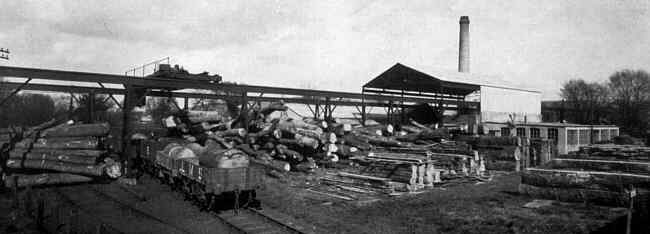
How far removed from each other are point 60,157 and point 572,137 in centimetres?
3075

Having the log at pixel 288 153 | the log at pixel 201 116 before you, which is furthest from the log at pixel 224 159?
the log at pixel 201 116

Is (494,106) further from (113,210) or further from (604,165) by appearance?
(113,210)

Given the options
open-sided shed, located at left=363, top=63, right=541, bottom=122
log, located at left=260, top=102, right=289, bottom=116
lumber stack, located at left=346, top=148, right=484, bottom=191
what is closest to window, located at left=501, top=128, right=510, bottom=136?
open-sided shed, located at left=363, top=63, right=541, bottom=122

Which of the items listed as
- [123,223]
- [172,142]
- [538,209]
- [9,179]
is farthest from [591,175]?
[9,179]

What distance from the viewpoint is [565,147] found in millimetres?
27891

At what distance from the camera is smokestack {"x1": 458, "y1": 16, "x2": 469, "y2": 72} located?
44938mm

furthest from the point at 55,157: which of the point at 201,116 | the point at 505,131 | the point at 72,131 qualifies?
the point at 505,131

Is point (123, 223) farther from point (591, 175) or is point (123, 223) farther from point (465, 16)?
point (465, 16)


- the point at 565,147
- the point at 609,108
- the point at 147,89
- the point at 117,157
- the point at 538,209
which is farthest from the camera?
the point at 609,108

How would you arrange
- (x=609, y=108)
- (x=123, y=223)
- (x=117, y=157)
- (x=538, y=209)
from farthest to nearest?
(x=609, y=108), (x=117, y=157), (x=538, y=209), (x=123, y=223)

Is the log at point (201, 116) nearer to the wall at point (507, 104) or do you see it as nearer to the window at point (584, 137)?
the wall at point (507, 104)

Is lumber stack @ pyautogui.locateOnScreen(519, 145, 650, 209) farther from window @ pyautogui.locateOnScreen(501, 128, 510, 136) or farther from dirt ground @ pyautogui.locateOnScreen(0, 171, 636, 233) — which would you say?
window @ pyautogui.locateOnScreen(501, 128, 510, 136)

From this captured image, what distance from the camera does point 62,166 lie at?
16.5m

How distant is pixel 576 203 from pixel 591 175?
953 mm
